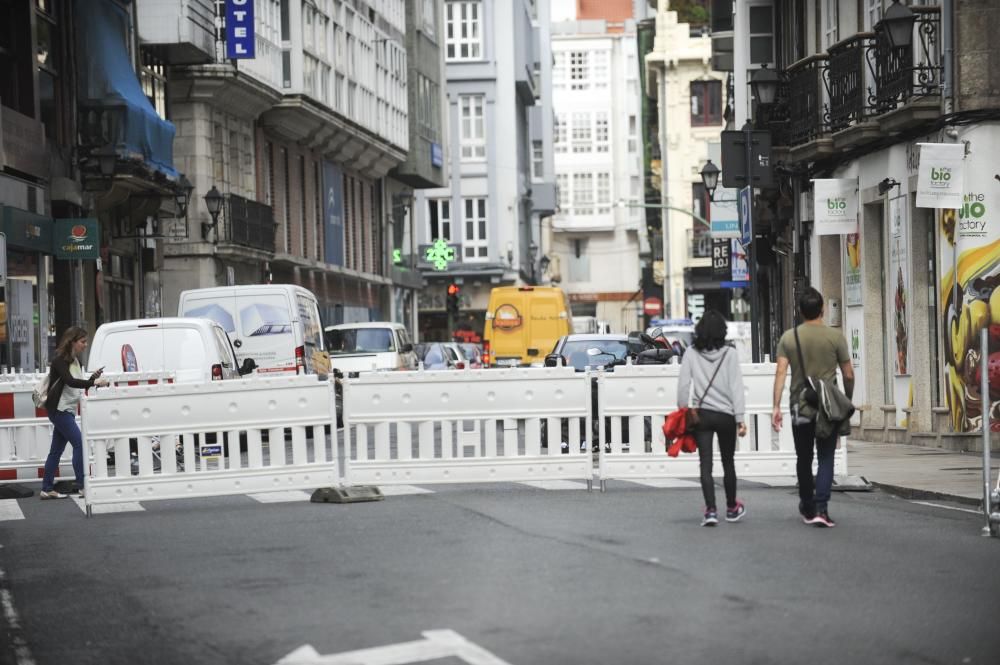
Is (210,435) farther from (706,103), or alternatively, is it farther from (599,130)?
(599,130)

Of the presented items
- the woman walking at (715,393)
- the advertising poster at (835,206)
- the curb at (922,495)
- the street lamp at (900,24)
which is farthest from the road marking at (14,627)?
the advertising poster at (835,206)

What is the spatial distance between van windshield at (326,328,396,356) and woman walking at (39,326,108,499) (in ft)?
61.0

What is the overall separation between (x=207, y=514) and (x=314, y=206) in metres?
40.8

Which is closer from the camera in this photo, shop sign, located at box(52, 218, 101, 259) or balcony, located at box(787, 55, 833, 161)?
balcony, located at box(787, 55, 833, 161)

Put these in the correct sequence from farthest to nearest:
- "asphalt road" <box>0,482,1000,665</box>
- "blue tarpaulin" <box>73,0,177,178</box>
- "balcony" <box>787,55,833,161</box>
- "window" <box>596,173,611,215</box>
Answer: "window" <box>596,173,611,215</box>, "blue tarpaulin" <box>73,0,177,178</box>, "balcony" <box>787,55,833,161</box>, "asphalt road" <box>0,482,1000,665</box>

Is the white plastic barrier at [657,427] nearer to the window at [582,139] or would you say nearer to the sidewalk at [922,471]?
the sidewalk at [922,471]

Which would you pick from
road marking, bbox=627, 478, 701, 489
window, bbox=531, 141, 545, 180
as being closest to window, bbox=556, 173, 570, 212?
window, bbox=531, 141, 545, 180

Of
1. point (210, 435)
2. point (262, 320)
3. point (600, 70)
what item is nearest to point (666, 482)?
point (210, 435)

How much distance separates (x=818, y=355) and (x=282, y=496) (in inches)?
235

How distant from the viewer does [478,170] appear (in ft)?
317

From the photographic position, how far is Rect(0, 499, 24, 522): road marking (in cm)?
1712

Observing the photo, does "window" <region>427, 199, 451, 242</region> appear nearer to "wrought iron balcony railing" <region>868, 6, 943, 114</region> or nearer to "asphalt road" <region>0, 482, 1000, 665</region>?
"wrought iron balcony railing" <region>868, 6, 943, 114</region>

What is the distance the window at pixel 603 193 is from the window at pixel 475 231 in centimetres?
4898

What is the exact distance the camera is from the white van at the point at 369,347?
37375 mm
